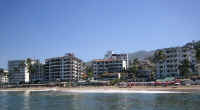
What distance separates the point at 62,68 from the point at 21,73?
30901 millimetres

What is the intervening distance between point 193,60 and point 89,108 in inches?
3307

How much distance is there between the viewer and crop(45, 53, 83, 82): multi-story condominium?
137750 mm

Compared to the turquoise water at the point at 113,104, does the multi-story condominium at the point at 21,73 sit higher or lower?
higher

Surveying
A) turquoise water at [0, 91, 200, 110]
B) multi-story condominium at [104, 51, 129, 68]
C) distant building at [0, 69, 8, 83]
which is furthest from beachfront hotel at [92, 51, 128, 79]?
turquoise water at [0, 91, 200, 110]

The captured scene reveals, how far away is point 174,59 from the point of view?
116m

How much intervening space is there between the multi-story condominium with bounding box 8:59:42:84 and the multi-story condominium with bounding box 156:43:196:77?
224ft

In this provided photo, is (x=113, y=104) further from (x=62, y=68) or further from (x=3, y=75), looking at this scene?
(x=3, y=75)

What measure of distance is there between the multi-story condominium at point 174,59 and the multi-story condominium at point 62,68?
46.0m

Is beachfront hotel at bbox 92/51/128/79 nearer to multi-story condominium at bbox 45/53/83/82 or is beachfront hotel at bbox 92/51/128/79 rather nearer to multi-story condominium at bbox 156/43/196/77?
multi-story condominium at bbox 45/53/83/82

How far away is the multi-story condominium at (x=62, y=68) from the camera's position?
138m

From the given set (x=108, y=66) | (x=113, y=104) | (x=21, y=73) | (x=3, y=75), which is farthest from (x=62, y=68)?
(x=113, y=104)

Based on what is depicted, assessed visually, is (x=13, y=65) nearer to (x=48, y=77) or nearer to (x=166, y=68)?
(x=48, y=77)

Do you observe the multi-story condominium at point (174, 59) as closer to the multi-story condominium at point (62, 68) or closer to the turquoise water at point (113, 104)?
the multi-story condominium at point (62, 68)

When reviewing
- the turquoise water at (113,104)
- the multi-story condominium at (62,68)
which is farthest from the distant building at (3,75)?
the turquoise water at (113,104)
